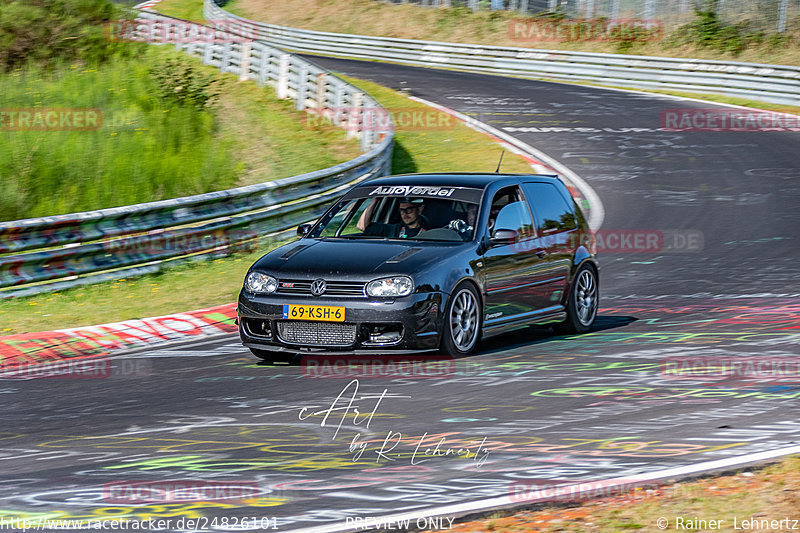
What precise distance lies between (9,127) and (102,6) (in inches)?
457

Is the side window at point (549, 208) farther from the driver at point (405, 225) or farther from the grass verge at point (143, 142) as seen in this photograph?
the grass verge at point (143, 142)

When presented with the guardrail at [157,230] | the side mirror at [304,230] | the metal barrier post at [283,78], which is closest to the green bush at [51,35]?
the metal barrier post at [283,78]

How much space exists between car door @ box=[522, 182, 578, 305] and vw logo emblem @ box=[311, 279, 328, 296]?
2.36 meters

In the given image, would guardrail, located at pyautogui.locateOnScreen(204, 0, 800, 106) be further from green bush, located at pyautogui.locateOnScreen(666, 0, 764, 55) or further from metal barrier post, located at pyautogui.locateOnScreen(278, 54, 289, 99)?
metal barrier post, located at pyautogui.locateOnScreen(278, 54, 289, 99)

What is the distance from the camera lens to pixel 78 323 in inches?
467

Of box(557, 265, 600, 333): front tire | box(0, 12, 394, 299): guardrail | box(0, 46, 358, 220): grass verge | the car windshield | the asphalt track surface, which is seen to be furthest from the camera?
box(0, 46, 358, 220): grass verge

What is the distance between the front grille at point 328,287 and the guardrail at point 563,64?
23.8m

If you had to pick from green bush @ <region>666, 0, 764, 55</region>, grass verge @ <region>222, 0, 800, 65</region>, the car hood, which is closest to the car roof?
the car hood

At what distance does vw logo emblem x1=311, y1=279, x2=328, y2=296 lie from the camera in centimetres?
928

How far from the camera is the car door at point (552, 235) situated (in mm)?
10789

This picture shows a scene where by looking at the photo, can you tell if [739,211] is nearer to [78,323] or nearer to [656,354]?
[656,354]

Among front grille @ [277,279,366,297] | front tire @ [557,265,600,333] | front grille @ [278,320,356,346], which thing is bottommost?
front tire @ [557,265,600,333]

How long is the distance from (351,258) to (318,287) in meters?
0.40

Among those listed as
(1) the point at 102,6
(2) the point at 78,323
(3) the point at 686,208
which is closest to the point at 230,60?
(1) the point at 102,6
